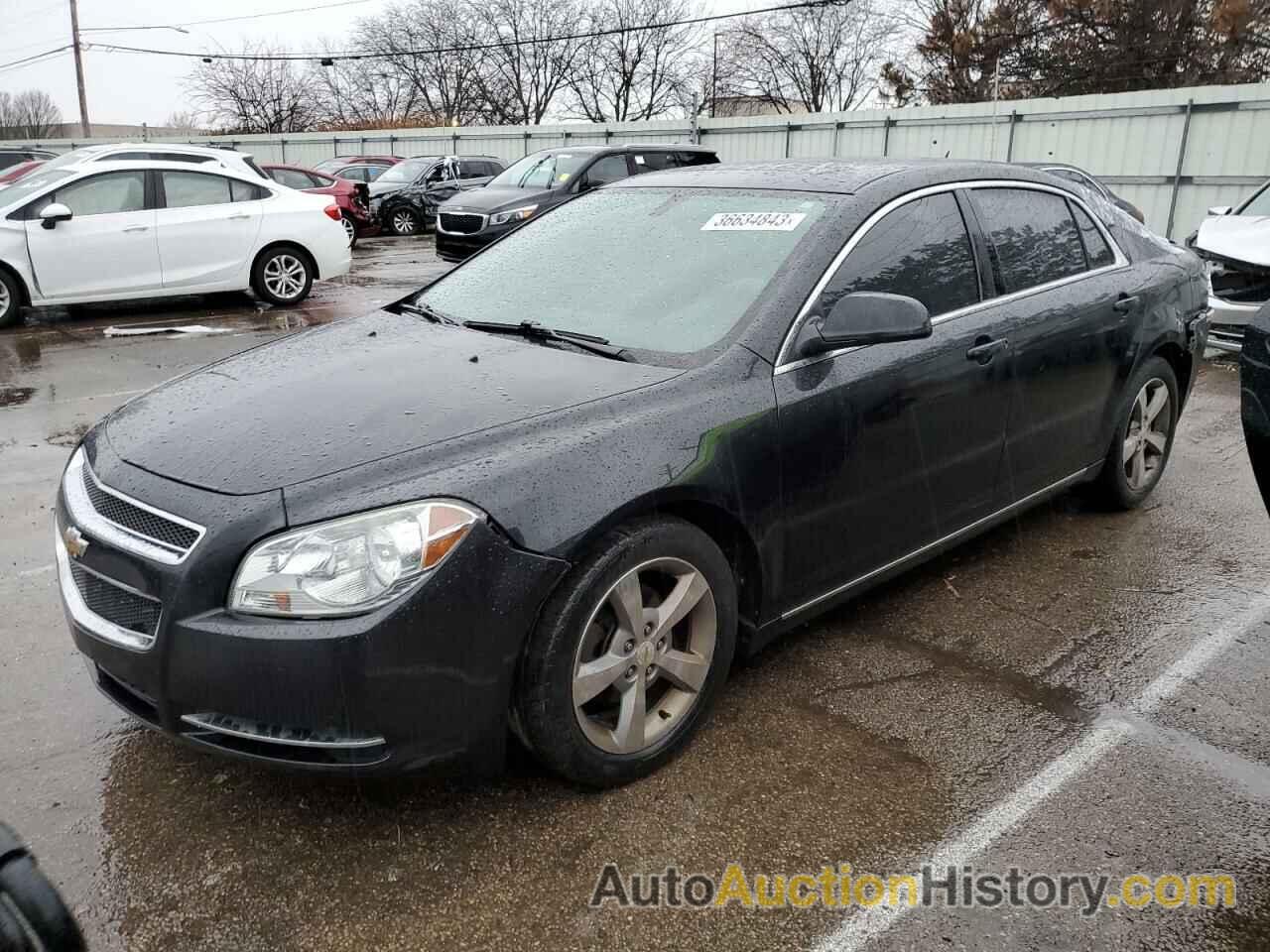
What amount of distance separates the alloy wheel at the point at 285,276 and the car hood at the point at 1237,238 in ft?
30.2

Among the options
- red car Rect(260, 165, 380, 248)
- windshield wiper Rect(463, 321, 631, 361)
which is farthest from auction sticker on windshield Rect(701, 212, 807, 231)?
red car Rect(260, 165, 380, 248)

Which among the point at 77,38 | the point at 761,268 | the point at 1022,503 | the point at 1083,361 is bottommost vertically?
the point at 1022,503

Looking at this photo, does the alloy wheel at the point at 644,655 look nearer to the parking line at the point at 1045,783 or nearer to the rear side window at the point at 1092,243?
the parking line at the point at 1045,783

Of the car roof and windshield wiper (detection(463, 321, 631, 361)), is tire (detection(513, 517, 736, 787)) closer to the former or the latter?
windshield wiper (detection(463, 321, 631, 361))

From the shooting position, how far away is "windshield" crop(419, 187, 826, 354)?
316cm

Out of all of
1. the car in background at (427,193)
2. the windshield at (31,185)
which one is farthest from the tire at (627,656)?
the car in background at (427,193)

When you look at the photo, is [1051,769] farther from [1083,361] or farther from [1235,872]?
[1083,361]

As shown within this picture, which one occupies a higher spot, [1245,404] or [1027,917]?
[1245,404]

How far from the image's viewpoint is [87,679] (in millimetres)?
3346

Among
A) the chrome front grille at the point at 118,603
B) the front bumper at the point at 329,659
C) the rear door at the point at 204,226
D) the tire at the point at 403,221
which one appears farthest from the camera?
the tire at the point at 403,221

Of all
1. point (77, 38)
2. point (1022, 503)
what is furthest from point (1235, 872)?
point (77, 38)

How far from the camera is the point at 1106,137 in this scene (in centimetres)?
1623

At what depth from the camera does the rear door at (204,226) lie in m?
10.4

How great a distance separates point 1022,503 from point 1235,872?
184 centimetres
